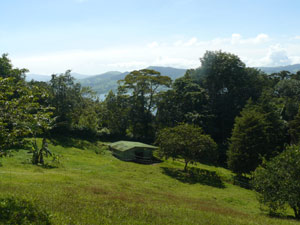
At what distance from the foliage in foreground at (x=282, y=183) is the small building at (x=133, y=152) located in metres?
25.5

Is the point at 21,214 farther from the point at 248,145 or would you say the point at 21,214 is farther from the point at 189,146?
the point at 248,145

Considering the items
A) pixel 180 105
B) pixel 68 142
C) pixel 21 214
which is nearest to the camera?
pixel 21 214

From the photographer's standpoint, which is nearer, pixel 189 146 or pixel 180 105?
pixel 189 146

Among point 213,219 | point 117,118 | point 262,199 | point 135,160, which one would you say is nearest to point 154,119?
point 117,118

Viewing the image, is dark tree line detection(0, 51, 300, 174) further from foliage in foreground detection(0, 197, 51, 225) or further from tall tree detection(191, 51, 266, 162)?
foliage in foreground detection(0, 197, 51, 225)

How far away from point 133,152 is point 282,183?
95.5 feet

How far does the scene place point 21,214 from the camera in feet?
32.3

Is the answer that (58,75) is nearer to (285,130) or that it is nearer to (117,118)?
(117,118)

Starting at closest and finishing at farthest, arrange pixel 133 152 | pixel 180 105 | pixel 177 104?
pixel 133 152, pixel 180 105, pixel 177 104

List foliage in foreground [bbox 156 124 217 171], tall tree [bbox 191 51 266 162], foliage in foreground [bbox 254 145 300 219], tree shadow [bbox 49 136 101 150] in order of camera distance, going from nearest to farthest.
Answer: foliage in foreground [bbox 254 145 300 219], foliage in foreground [bbox 156 124 217 171], tree shadow [bbox 49 136 101 150], tall tree [bbox 191 51 266 162]

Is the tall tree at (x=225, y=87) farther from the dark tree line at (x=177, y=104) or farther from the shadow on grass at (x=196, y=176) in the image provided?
the shadow on grass at (x=196, y=176)

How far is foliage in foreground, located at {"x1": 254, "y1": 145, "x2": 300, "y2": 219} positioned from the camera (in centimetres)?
2183

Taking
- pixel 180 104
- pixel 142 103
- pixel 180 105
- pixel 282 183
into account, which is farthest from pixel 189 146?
pixel 142 103

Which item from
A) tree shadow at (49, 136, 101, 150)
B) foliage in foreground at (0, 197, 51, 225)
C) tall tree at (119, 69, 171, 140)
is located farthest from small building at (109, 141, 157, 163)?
foliage in foreground at (0, 197, 51, 225)
